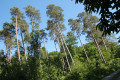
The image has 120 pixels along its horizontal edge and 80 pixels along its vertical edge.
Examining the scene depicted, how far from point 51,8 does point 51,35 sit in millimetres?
7610

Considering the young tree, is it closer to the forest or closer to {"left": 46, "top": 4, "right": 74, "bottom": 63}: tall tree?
the forest

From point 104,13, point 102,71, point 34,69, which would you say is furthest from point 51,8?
point 104,13

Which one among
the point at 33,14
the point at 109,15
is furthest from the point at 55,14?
the point at 109,15

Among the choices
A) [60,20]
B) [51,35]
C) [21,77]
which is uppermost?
[60,20]

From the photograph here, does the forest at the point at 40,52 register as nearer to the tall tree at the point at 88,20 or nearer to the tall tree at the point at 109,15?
the tall tree at the point at 88,20

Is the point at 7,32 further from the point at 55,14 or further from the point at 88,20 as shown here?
the point at 88,20

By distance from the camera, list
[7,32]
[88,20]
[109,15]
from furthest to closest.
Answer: [88,20], [7,32], [109,15]

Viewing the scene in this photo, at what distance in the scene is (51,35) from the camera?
77.7 feet

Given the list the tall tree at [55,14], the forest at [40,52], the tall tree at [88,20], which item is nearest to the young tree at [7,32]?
the forest at [40,52]

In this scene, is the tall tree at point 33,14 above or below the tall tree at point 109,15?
above

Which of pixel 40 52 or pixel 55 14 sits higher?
pixel 55 14

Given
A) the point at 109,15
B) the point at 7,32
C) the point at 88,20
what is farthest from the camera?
the point at 88,20

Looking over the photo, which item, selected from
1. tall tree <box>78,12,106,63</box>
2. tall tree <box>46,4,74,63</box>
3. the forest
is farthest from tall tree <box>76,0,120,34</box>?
tall tree <box>78,12,106,63</box>

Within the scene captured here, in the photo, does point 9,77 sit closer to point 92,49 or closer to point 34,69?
point 34,69
